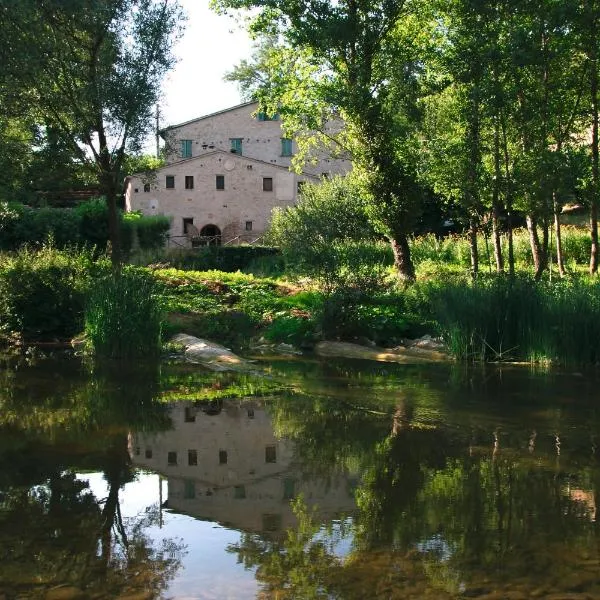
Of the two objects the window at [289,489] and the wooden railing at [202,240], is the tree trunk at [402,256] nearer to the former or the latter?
the window at [289,489]

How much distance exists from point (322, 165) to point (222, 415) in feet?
135

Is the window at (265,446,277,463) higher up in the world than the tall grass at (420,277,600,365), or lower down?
lower down

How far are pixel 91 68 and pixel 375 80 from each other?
720 cm

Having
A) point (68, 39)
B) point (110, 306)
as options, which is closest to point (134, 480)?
point (110, 306)

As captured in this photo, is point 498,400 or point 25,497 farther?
point 498,400

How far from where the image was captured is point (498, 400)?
890 cm

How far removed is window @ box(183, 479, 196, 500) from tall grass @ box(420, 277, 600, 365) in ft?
24.6

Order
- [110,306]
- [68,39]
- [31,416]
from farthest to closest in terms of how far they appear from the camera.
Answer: [68,39], [110,306], [31,416]

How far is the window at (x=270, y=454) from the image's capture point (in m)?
6.33

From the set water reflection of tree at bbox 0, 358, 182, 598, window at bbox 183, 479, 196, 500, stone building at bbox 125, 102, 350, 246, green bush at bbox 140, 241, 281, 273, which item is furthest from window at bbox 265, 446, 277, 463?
stone building at bbox 125, 102, 350, 246

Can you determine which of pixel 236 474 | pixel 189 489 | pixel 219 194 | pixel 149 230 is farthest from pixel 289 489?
pixel 219 194

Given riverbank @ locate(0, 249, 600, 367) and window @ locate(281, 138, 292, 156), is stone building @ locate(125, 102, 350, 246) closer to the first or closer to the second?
window @ locate(281, 138, 292, 156)

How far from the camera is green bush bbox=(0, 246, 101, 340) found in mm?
14305

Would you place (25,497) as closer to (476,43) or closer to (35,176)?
(476,43)
